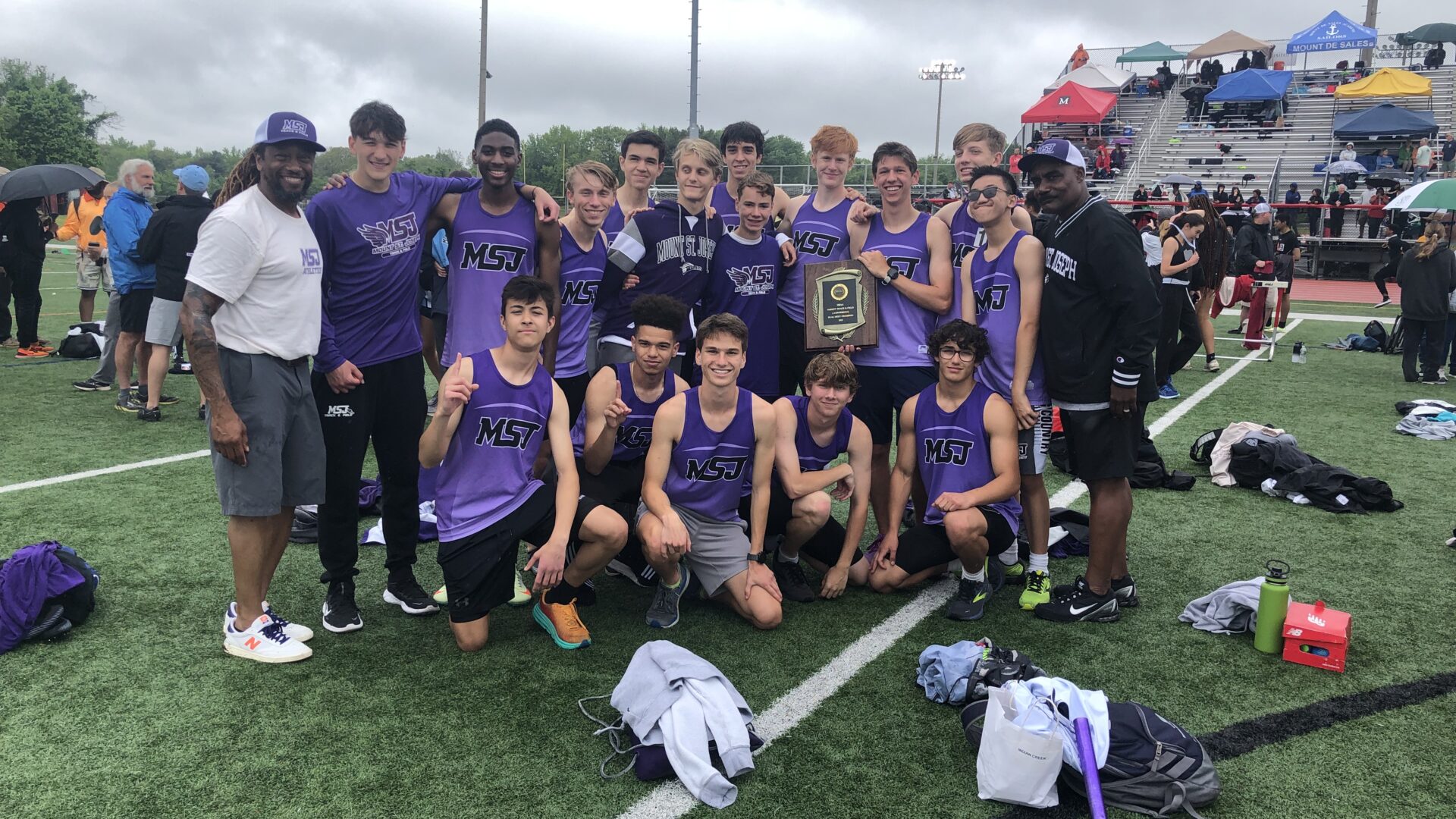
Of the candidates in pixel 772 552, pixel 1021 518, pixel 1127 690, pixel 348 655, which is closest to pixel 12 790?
pixel 348 655

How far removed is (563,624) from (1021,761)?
2084mm

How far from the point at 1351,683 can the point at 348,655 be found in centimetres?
420

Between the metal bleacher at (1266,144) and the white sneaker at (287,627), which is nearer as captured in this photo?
the white sneaker at (287,627)

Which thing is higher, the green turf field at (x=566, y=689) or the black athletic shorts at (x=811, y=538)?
the black athletic shorts at (x=811, y=538)

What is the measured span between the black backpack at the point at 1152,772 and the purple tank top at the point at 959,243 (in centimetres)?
237

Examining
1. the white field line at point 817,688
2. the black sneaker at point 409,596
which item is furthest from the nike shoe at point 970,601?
the black sneaker at point 409,596

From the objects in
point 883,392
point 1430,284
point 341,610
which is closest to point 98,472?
point 341,610

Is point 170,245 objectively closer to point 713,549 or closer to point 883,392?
point 713,549

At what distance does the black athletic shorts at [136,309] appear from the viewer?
8.59 m

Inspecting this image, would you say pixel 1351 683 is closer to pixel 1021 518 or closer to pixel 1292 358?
pixel 1021 518

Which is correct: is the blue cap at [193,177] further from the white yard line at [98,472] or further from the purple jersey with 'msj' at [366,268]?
the purple jersey with 'msj' at [366,268]

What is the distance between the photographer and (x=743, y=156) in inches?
229

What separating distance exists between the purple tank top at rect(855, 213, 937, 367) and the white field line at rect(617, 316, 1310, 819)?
126 cm

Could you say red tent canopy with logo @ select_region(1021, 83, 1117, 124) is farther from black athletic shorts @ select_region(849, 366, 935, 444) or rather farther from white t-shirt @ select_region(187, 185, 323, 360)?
white t-shirt @ select_region(187, 185, 323, 360)
